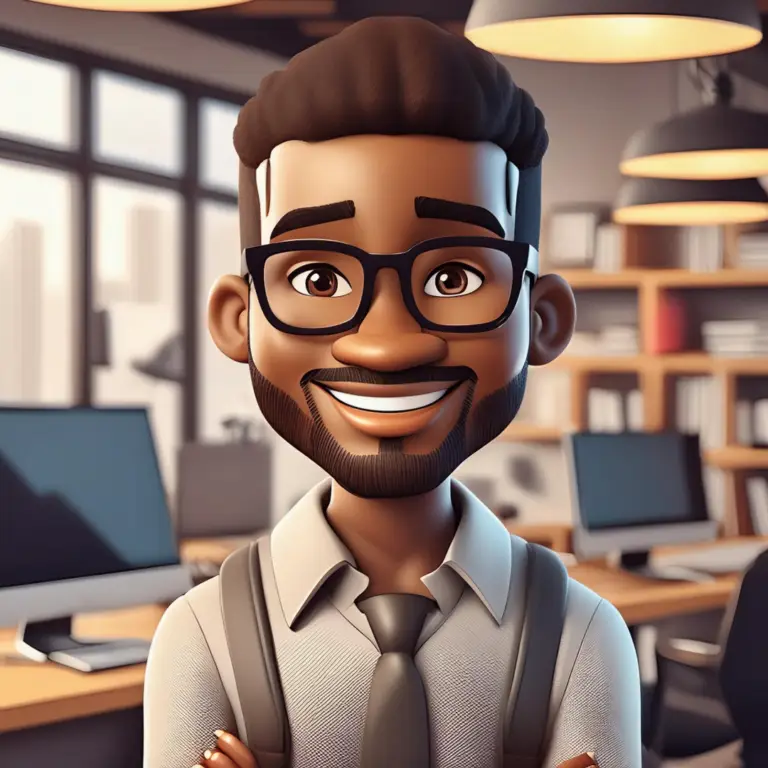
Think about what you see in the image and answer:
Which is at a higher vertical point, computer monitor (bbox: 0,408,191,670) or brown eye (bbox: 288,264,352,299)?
brown eye (bbox: 288,264,352,299)

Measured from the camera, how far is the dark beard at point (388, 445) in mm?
1271

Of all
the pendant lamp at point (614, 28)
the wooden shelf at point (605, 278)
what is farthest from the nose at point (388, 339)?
the wooden shelf at point (605, 278)

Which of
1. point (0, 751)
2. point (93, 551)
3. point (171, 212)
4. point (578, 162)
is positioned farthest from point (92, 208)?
point (0, 751)

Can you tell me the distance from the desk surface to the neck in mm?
1147

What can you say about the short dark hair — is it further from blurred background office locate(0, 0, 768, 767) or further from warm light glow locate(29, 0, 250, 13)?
blurred background office locate(0, 0, 768, 767)

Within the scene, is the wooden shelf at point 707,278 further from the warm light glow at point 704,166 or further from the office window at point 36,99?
the office window at point 36,99

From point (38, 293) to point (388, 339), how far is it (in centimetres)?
600

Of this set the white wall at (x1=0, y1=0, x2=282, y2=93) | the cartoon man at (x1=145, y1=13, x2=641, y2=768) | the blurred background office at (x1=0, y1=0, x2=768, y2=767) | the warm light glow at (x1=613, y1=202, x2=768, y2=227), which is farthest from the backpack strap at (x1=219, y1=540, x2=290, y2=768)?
the white wall at (x1=0, y1=0, x2=282, y2=93)

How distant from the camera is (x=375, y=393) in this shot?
4.15 ft

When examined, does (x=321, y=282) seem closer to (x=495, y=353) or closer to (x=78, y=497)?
(x=495, y=353)

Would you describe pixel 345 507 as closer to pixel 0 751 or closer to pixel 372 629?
pixel 372 629

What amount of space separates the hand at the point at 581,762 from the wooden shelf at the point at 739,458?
217 inches

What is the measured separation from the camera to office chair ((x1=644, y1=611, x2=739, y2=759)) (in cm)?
350

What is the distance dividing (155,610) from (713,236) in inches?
175
